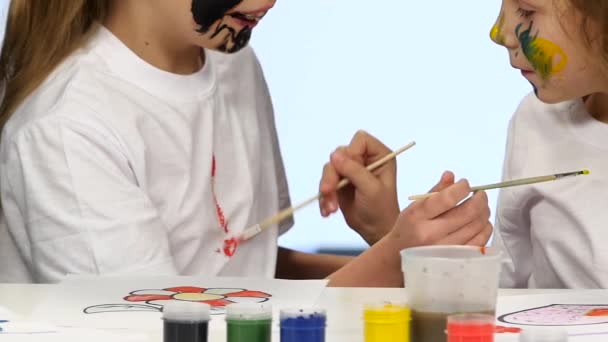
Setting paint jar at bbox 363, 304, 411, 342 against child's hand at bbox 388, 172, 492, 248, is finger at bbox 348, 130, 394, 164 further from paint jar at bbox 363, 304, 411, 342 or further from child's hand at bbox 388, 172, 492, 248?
paint jar at bbox 363, 304, 411, 342

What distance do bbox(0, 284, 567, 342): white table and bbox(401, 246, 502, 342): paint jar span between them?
0.33 feet

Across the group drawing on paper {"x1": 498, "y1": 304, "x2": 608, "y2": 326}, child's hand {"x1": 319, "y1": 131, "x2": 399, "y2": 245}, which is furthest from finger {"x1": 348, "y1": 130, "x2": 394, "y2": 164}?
drawing on paper {"x1": 498, "y1": 304, "x2": 608, "y2": 326}

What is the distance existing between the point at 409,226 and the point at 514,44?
24 centimetres

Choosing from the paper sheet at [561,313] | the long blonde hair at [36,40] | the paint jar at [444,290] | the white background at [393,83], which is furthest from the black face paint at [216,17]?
the white background at [393,83]

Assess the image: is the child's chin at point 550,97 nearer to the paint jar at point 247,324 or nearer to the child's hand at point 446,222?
the child's hand at point 446,222

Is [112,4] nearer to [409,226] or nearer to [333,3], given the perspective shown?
[409,226]

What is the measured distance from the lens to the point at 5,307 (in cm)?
106

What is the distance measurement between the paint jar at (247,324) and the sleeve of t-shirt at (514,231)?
672 mm

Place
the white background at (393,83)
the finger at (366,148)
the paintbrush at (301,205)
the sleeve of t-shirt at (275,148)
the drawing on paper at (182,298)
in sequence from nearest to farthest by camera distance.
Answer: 1. the drawing on paper at (182,298)
2. the paintbrush at (301,205)
3. the finger at (366,148)
4. the sleeve of t-shirt at (275,148)
5. the white background at (393,83)

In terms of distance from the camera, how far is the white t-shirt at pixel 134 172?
132 cm

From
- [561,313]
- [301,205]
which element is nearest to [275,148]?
[301,205]

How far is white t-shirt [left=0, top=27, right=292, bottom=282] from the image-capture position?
4.34ft

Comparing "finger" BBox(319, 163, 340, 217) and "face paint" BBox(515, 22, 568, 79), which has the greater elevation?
"face paint" BBox(515, 22, 568, 79)

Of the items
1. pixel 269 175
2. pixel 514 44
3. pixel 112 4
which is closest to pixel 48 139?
pixel 112 4
